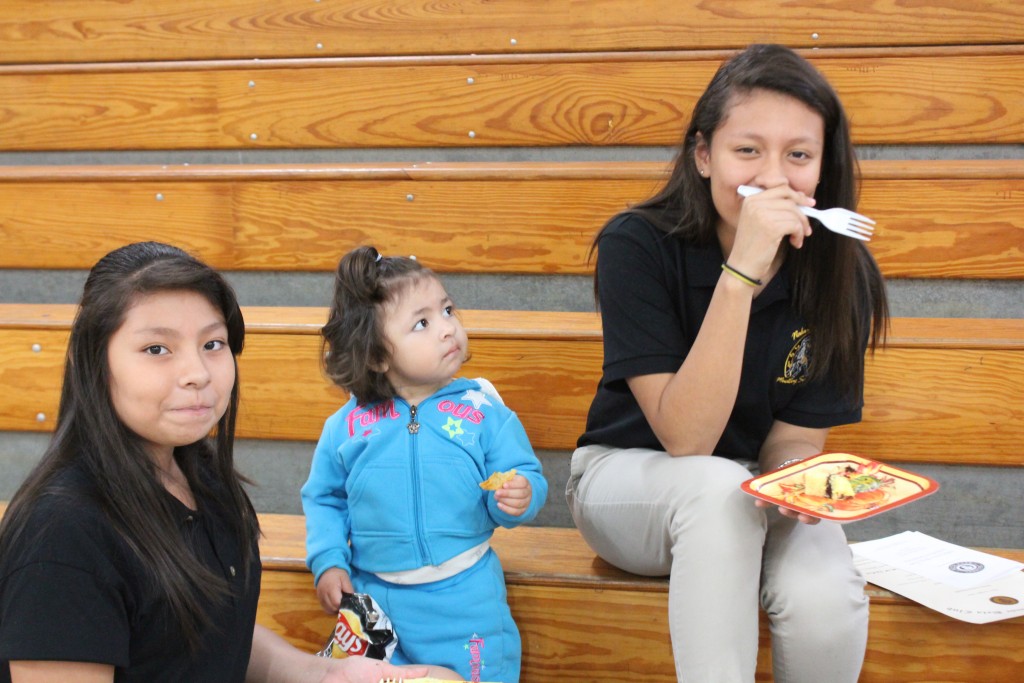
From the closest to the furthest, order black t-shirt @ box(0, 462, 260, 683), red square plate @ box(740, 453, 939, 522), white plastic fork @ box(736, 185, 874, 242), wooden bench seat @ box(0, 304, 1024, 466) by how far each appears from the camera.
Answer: black t-shirt @ box(0, 462, 260, 683) < red square plate @ box(740, 453, 939, 522) < white plastic fork @ box(736, 185, 874, 242) < wooden bench seat @ box(0, 304, 1024, 466)

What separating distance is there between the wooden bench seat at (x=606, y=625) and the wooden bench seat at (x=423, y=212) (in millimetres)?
509

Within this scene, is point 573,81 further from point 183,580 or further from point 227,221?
point 183,580

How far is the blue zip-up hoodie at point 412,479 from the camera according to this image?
1060 mm

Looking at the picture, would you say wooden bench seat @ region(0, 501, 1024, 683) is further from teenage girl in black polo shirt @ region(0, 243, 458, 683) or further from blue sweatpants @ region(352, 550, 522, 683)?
teenage girl in black polo shirt @ region(0, 243, 458, 683)

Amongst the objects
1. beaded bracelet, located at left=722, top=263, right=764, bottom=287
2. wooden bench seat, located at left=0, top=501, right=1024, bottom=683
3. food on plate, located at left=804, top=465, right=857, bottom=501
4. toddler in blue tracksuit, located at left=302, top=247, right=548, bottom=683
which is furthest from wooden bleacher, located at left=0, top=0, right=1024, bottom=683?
beaded bracelet, located at left=722, top=263, right=764, bottom=287

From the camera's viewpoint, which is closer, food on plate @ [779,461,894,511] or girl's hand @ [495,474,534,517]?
food on plate @ [779,461,894,511]

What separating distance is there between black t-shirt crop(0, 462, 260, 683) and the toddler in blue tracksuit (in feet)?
0.97

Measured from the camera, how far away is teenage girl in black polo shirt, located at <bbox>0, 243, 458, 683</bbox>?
2.25 feet

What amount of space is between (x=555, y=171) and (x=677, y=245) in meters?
0.54

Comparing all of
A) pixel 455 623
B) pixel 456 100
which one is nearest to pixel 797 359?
pixel 455 623

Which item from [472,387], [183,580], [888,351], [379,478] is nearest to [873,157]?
[888,351]

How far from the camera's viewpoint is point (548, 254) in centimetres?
162

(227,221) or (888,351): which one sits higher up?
(227,221)

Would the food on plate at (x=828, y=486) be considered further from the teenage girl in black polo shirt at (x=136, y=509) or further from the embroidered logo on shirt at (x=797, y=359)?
the teenage girl in black polo shirt at (x=136, y=509)
